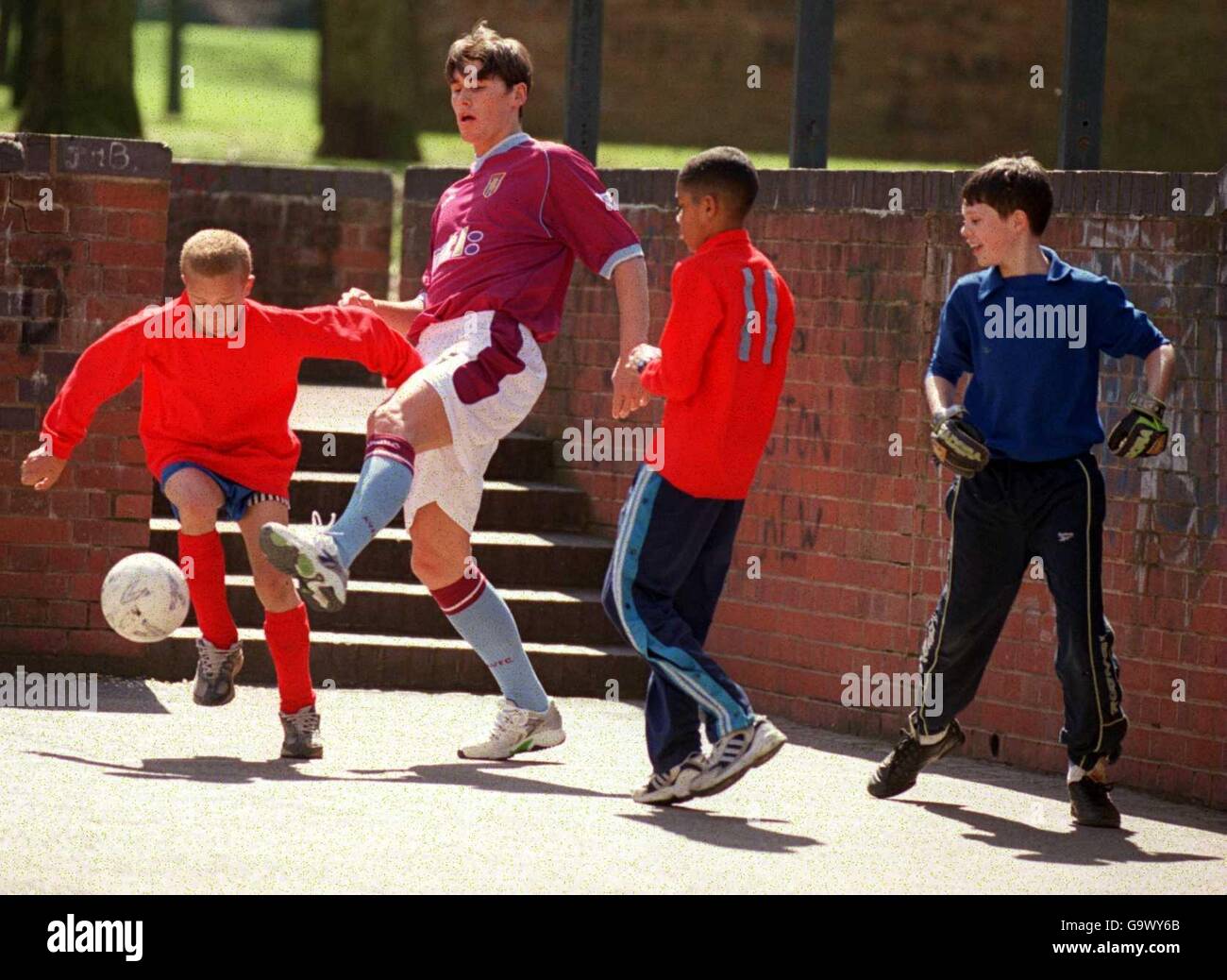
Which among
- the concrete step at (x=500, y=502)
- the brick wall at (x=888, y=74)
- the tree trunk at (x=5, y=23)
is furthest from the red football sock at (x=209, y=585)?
the brick wall at (x=888, y=74)

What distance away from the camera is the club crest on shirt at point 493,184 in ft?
23.5

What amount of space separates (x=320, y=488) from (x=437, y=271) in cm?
252

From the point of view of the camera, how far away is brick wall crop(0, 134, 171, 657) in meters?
8.48

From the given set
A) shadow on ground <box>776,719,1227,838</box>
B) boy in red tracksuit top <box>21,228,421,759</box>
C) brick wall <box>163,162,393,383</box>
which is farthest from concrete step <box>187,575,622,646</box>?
brick wall <box>163,162,393,383</box>

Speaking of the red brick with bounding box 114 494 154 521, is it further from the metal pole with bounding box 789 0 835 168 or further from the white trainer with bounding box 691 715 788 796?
the white trainer with bounding box 691 715 788 796

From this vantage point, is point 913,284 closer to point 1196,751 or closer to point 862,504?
point 862,504

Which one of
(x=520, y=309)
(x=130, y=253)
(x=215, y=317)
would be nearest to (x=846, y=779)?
(x=520, y=309)

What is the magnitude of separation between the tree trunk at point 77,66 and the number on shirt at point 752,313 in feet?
42.9

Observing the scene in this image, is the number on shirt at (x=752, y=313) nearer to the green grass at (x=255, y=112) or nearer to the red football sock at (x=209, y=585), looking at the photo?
the red football sock at (x=209, y=585)

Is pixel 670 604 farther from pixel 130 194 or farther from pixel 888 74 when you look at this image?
pixel 888 74

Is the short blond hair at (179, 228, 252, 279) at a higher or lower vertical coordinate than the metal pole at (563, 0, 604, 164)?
lower

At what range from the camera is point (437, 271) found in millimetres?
7246

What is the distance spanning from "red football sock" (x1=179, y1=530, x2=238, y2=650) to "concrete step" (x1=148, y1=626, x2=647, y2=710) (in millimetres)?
1311

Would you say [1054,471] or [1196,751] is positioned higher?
[1054,471]
